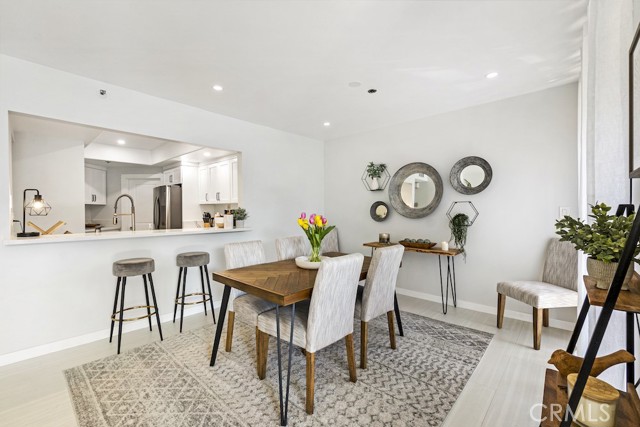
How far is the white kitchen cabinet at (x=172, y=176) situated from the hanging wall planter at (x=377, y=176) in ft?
11.7

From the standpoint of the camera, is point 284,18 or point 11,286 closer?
point 284,18

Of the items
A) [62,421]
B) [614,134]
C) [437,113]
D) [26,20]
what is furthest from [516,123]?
[62,421]

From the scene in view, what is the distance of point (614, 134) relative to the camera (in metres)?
1.39

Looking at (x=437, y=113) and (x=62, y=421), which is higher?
(x=437, y=113)

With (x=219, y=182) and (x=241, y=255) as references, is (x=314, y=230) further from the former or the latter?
(x=219, y=182)

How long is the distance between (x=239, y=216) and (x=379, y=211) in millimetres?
2073

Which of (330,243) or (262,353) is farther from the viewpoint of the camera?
(330,243)

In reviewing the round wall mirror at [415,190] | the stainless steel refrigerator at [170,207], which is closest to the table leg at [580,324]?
the round wall mirror at [415,190]

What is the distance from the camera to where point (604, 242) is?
95 cm

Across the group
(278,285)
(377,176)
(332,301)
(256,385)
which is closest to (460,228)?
(377,176)

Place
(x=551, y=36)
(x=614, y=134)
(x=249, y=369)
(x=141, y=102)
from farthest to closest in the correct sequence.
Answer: (x=141, y=102) → (x=249, y=369) → (x=551, y=36) → (x=614, y=134)

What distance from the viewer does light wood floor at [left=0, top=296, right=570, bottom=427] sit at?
1775 mm

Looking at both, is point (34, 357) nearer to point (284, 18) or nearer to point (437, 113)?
point (284, 18)

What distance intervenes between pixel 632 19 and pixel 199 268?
12.8 ft
